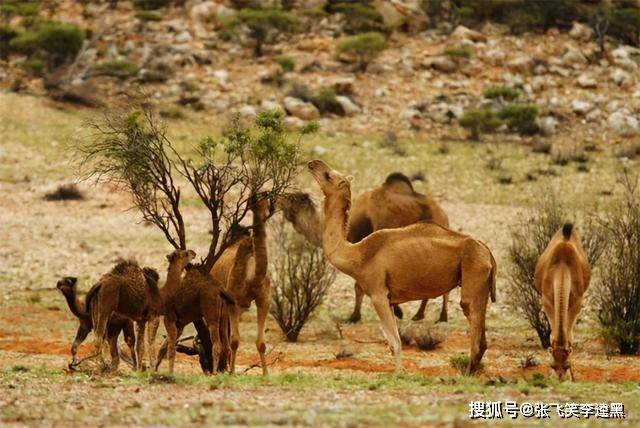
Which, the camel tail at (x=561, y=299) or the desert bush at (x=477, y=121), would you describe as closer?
the camel tail at (x=561, y=299)

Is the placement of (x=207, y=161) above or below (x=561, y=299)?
above

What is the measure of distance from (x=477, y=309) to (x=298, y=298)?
706 centimetres

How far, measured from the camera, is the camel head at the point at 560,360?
11.2 m

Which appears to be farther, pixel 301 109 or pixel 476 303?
pixel 301 109

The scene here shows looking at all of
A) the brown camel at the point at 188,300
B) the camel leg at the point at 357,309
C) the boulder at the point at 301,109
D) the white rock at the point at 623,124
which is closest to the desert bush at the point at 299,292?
the camel leg at the point at 357,309

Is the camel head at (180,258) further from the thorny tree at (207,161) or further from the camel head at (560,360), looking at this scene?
the camel head at (560,360)

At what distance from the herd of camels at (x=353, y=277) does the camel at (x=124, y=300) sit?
11 millimetres

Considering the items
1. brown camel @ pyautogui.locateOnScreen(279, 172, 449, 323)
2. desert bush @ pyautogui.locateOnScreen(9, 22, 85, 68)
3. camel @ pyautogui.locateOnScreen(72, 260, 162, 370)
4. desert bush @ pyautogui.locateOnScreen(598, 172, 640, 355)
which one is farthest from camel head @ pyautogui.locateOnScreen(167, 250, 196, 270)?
desert bush @ pyautogui.locateOnScreen(9, 22, 85, 68)

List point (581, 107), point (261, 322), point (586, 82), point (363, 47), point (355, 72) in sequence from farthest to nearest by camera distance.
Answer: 1. point (363, 47)
2. point (355, 72)
3. point (586, 82)
4. point (581, 107)
5. point (261, 322)

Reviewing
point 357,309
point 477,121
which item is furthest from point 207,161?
point 477,121

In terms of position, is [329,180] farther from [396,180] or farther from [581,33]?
[581,33]

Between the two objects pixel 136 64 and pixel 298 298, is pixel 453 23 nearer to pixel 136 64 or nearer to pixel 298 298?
pixel 136 64

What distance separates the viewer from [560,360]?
11.2 meters

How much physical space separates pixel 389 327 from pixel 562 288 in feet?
6.17
